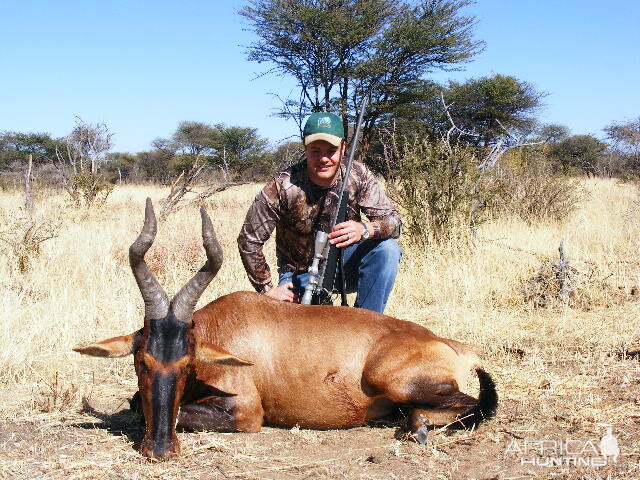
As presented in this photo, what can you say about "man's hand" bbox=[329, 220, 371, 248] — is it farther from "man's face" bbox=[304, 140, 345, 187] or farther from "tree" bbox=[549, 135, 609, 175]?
"tree" bbox=[549, 135, 609, 175]

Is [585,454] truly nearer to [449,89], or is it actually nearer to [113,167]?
[449,89]

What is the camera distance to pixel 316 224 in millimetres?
5809

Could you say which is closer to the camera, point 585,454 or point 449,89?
point 585,454

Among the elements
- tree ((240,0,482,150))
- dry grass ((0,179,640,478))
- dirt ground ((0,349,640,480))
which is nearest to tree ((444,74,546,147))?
tree ((240,0,482,150))

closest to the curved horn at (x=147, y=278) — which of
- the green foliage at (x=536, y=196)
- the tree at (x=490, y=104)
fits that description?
the green foliage at (x=536, y=196)

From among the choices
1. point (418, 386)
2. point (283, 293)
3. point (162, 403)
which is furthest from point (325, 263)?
point (162, 403)

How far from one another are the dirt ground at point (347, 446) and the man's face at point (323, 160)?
7.04 feet

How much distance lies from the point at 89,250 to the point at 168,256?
3.38 ft

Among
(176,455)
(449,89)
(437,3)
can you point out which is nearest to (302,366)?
(176,455)

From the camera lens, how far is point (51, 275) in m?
7.75

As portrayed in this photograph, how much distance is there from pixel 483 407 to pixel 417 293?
3409 mm

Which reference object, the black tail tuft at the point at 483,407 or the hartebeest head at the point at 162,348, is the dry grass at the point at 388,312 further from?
the hartebeest head at the point at 162,348

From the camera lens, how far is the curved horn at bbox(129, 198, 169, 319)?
3621 mm

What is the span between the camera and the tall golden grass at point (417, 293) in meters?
5.57
